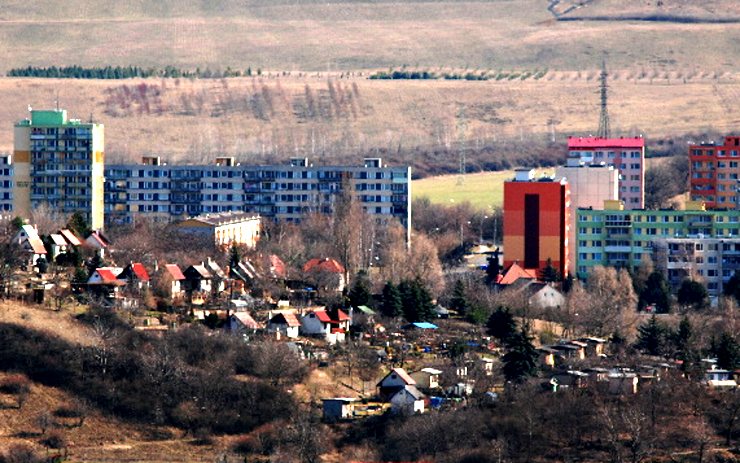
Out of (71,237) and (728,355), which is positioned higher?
(71,237)

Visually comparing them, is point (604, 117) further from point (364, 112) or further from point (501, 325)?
point (501, 325)

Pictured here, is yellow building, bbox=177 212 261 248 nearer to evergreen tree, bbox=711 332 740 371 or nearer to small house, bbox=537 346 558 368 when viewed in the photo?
small house, bbox=537 346 558 368

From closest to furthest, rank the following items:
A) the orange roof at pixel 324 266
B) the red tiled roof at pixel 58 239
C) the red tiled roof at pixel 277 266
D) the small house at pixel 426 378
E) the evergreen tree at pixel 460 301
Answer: the small house at pixel 426 378 < the evergreen tree at pixel 460 301 < the red tiled roof at pixel 58 239 < the red tiled roof at pixel 277 266 < the orange roof at pixel 324 266

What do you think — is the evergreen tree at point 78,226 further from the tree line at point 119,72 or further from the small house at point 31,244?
the tree line at point 119,72

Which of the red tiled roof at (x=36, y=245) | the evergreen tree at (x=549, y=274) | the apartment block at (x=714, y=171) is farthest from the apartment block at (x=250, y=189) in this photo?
the red tiled roof at (x=36, y=245)

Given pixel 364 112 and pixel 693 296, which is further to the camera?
pixel 364 112

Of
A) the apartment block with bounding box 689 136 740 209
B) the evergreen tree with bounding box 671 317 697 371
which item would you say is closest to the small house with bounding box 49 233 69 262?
the evergreen tree with bounding box 671 317 697 371

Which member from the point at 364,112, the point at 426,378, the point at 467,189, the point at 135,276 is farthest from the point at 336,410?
the point at 364,112
